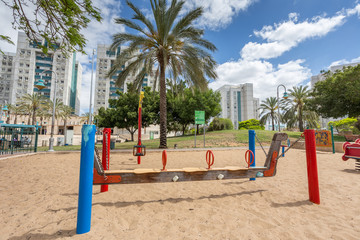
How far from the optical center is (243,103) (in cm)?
7694

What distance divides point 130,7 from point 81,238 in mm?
12841

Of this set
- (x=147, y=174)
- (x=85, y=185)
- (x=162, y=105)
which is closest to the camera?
(x=85, y=185)

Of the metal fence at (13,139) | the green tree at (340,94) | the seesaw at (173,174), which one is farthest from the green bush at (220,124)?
the seesaw at (173,174)

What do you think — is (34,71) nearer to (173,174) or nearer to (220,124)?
(220,124)

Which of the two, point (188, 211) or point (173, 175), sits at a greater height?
point (173, 175)

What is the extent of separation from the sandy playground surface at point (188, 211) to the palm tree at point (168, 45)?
29.7ft

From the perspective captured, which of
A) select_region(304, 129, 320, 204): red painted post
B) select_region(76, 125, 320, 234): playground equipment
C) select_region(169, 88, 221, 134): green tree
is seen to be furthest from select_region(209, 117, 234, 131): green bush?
select_region(304, 129, 320, 204): red painted post

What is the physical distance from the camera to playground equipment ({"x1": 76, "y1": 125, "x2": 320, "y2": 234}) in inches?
85.3

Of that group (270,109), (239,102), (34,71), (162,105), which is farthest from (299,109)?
(34,71)

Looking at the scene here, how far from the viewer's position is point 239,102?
263 ft

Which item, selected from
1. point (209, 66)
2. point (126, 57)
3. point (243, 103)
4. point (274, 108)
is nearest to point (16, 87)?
point (126, 57)

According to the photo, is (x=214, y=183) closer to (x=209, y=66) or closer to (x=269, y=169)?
(x=269, y=169)

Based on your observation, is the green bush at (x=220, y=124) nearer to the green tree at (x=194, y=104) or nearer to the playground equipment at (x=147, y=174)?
the green tree at (x=194, y=104)

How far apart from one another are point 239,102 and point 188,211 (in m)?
82.4
